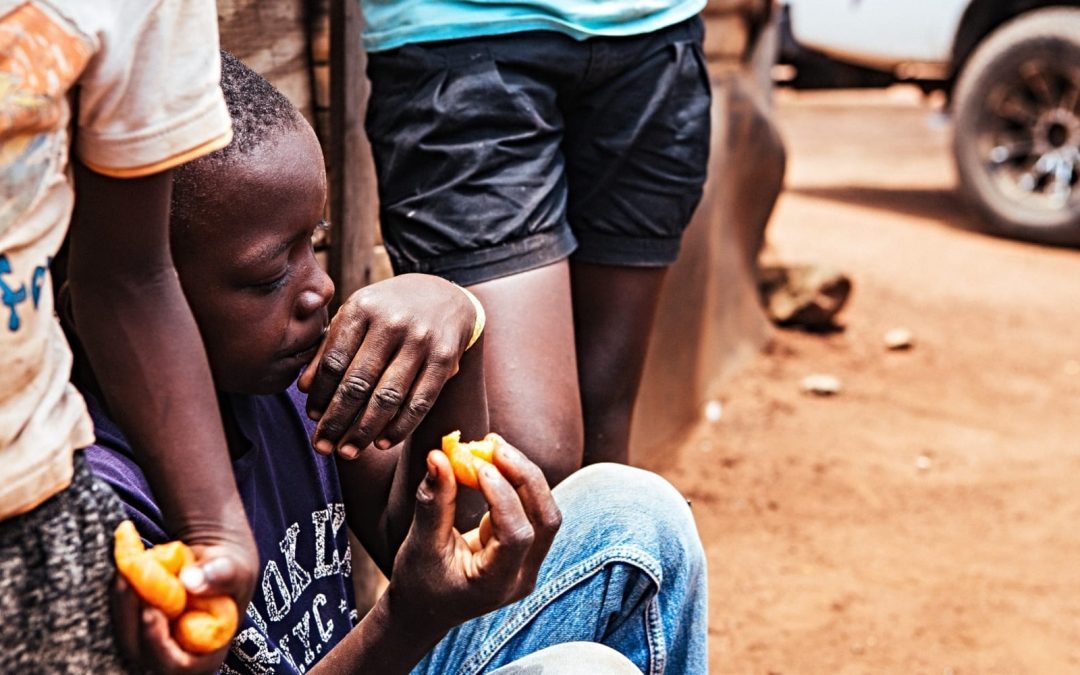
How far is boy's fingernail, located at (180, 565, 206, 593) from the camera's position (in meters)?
1.12

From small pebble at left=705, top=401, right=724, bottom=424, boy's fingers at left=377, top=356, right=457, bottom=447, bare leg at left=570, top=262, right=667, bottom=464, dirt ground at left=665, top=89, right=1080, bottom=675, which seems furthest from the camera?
small pebble at left=705, top=401, right=724, bottom=424

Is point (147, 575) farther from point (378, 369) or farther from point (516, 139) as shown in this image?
point (516, 139)

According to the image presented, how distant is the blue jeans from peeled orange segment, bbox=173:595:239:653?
2.27ft

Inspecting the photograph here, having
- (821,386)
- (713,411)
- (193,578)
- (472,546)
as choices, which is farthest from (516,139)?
(821,386)

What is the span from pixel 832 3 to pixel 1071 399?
3776 mm

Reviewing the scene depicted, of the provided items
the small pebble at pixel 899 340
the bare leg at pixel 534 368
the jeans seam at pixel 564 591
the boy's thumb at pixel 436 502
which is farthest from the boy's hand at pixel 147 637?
the small pebble at pixel 899 340

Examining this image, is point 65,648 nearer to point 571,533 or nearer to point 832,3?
point 571,533

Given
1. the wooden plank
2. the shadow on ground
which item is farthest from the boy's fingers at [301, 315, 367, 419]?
the shadow on ground

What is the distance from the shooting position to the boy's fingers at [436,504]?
144 cm

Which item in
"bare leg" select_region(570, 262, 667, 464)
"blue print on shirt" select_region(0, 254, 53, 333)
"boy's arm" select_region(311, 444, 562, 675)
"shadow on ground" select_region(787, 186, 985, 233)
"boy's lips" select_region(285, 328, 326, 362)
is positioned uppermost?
"blue print on shirt" select_region(0, 254, 53, 333)

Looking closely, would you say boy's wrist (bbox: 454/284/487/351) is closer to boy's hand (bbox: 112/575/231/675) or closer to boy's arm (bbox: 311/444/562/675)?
boy's arm (bbox: 311/444/562/675)

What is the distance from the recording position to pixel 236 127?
155 cm

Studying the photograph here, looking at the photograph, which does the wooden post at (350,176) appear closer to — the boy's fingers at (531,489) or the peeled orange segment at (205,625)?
the boy's fingers at (531,489)

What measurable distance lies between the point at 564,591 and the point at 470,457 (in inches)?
13.9
